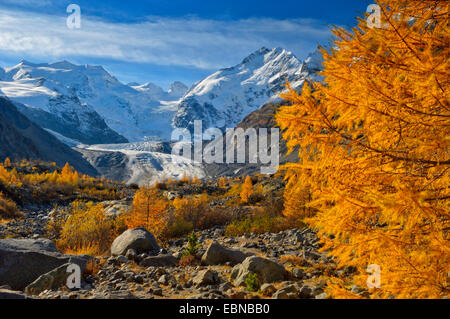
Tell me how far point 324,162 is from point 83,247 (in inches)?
349

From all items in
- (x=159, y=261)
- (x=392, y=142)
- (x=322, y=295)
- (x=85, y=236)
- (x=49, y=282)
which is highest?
(x=392, y=142)

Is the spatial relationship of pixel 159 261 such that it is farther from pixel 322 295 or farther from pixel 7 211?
pixel 7 211

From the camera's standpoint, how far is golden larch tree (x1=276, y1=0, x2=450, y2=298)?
3.45m

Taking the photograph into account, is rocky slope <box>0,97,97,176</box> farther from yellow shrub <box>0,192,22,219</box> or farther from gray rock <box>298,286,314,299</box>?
gray rock <box>298,286,314,299</box>

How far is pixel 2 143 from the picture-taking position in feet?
413

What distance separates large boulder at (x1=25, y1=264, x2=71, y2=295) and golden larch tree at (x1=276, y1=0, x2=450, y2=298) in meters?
4.35

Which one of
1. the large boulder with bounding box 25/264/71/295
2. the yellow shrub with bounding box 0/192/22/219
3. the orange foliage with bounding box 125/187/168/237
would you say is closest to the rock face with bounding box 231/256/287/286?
the large boulder with bounding box 25/264/71/295

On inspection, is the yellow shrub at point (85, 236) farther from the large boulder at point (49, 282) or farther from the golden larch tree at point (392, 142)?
the golden larch tree at point (392, 142)

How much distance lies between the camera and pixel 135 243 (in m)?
8.95

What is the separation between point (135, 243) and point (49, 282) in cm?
366

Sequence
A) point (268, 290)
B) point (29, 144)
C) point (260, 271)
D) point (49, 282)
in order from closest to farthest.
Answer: point (268, 290) → point (49, 282) → point (260, 271) → point (29, 144)

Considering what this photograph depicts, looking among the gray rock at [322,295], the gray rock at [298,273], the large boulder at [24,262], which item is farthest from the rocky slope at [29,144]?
the gray rock at [322,295]

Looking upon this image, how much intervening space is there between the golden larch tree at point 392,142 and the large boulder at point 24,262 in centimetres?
501

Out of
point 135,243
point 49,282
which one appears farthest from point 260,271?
point 135,243
